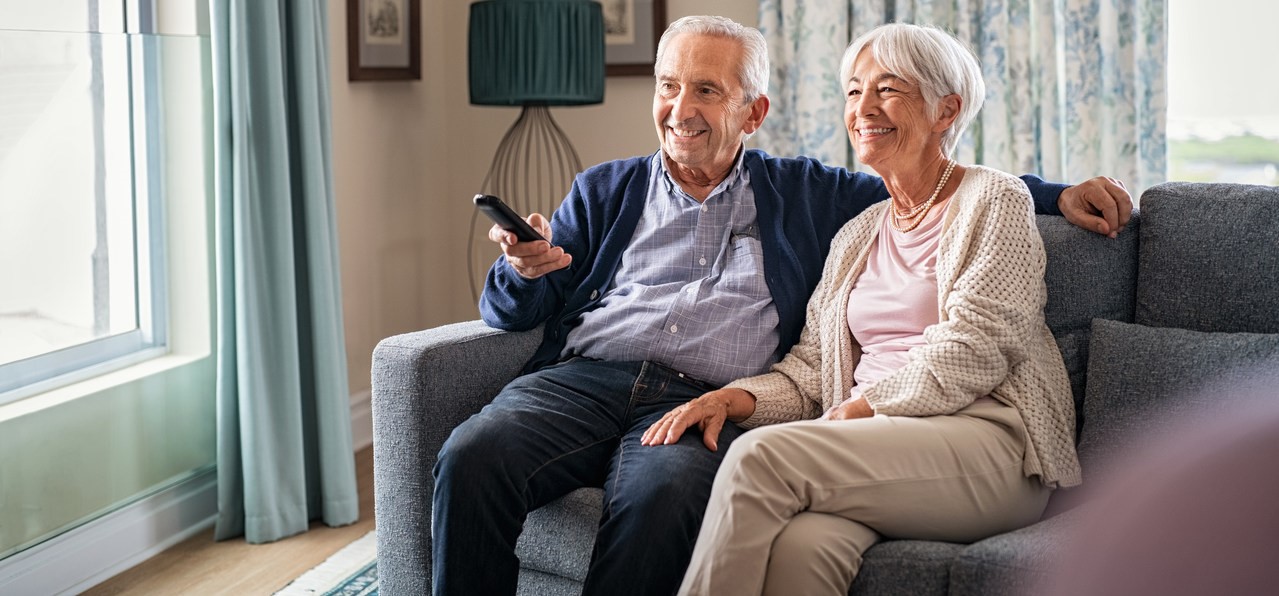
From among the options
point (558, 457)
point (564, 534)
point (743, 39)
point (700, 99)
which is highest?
point (743, 39)

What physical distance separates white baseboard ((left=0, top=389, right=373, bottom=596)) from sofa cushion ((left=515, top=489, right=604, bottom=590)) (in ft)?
3.43

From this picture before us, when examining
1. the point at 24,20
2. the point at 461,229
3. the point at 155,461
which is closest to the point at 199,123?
the point at 24,20

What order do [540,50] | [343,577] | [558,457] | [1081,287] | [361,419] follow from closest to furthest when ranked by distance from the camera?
[558,457] → [1081,287] → [343,577] → [540,50] → [361,419]

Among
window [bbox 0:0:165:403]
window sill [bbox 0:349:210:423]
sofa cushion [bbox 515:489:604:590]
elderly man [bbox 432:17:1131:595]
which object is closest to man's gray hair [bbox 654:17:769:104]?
elderly man [bbox 432:17:1131:595]

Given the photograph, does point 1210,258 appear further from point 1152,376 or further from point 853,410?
point 853,410

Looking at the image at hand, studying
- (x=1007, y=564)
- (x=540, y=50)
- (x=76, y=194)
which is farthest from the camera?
(x=540, y=50)

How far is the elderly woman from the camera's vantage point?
1.59m

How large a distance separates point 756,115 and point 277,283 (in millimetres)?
1184

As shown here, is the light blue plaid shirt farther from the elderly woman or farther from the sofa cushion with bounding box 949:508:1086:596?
the sofa cushion with bounding box 949:508:1086:596

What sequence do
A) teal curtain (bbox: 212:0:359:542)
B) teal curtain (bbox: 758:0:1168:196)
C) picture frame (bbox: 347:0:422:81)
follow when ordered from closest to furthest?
teal curtain (bbox: 212:0:359:542) → teal curtain (bbox: 758:0:1168:196) → picture frame (bbox: 347:0:422:81)

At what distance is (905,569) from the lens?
1586 mm

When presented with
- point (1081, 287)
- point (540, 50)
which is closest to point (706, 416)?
point (1081, 287)

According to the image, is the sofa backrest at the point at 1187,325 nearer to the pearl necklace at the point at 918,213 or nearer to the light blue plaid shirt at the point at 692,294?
the pearl necklace at the point at 918,213

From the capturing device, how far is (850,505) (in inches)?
63.7
